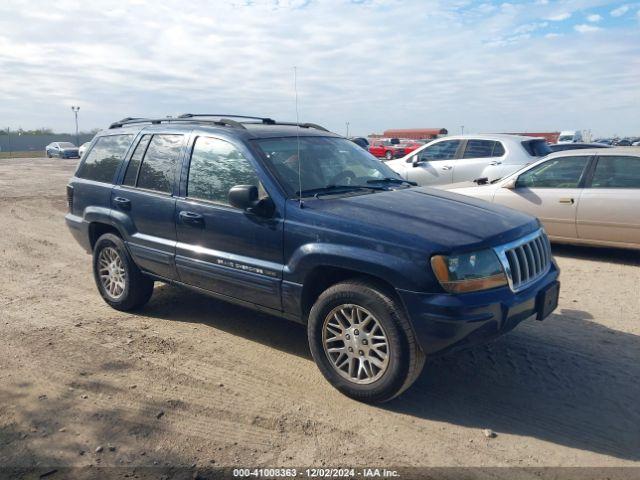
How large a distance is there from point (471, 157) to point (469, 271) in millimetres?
8300

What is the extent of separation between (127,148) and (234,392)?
288 centimetres

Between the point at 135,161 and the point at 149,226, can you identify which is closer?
the point at 149,226

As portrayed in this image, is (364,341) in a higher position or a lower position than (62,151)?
lower

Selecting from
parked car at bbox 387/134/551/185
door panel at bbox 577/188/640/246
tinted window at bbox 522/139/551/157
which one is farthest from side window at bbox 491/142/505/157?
door panel at bbox 577/188/640/246

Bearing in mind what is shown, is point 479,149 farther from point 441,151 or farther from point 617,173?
point 617,173

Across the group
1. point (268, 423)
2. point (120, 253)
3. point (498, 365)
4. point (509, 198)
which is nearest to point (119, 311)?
point (120, 253)

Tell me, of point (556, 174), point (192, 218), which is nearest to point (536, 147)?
point (556, 174)

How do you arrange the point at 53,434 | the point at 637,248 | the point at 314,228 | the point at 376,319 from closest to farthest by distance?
the point at 53,434, the point at 376,319, the point at 314,228, the point at 637,248

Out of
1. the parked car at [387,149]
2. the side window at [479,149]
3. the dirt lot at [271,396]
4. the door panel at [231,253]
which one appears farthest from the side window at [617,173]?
the parked car at [387,149]

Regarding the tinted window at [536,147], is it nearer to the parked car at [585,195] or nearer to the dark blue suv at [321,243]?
the parked car at [585,195]

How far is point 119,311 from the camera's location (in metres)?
5.77

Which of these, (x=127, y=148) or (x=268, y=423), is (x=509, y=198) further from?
(x=268, y=423)

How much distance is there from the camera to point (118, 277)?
5695 mm

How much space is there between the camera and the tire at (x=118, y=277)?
5529 millimetres
